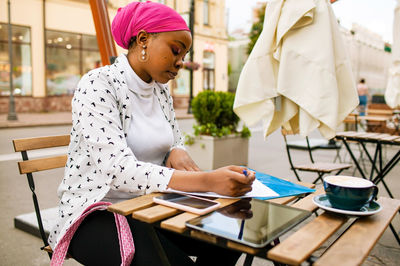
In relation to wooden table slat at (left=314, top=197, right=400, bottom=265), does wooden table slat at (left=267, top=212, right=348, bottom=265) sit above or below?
above

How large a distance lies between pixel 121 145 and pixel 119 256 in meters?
0.47

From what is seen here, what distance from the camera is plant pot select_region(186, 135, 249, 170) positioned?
6434 mm

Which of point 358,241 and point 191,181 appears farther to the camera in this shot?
point 191,181

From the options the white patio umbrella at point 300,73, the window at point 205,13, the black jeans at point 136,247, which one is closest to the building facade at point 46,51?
the window at point 205,13

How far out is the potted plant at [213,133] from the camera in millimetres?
6441

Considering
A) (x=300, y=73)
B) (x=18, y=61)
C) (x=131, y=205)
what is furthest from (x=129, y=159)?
(x=18, y=61)

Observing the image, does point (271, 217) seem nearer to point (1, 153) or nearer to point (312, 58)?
point (312, 58)

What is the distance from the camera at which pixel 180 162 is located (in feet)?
6.49

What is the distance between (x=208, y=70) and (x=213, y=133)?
71.2 feet

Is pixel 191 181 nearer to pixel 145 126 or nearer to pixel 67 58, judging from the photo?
pixel 145 126

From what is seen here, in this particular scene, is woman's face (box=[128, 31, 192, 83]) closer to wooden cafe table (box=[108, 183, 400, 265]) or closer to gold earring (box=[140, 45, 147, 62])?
gold earring (box=[140, 45, 147, 62])

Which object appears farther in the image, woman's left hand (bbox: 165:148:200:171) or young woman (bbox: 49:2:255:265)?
woman's left hand (bbox: 165:148:200:171)

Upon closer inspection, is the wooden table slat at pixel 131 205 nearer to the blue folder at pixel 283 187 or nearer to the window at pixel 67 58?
the blue folder at pixel 283 187

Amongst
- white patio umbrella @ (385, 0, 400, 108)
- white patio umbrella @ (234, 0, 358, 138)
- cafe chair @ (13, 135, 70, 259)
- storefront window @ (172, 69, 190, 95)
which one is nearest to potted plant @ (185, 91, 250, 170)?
white patio umbrella @ (385, 0, 400, 108)
